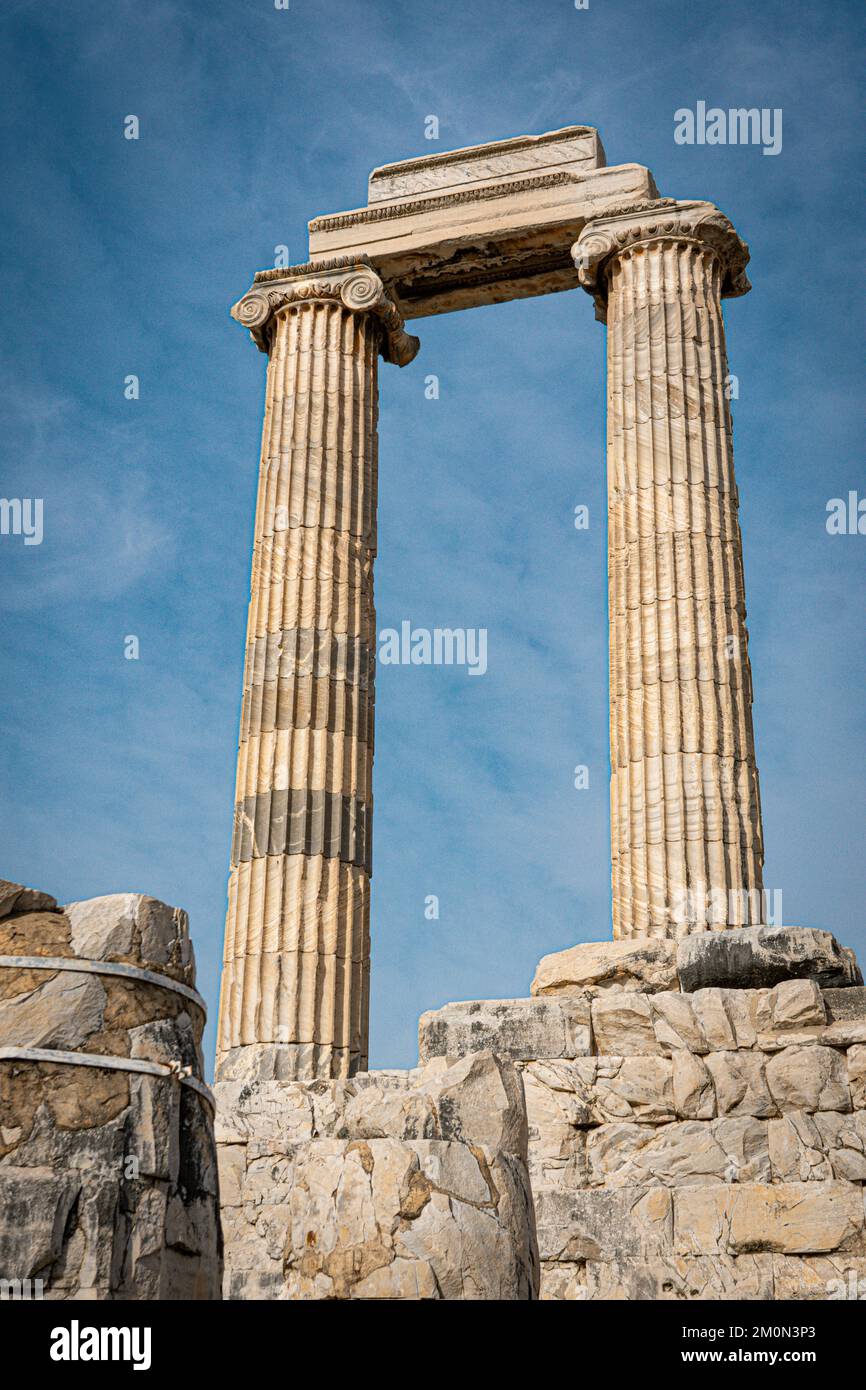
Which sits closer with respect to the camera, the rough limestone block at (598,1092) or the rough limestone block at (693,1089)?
the rough limestone block at (693,1089)

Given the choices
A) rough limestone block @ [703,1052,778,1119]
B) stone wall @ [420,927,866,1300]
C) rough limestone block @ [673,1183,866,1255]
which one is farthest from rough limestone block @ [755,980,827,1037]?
rough limestone block @ [673,1183,866,1255]

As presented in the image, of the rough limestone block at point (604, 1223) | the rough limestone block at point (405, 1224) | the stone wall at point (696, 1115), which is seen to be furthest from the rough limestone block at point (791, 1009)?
the rough limestone block at point (405, 1224)

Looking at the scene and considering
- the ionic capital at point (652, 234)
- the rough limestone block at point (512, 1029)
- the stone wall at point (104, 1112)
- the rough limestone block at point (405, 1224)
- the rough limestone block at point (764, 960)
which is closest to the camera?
the stone wall at point (104, 1112)

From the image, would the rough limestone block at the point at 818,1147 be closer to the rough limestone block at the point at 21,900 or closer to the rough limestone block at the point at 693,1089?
the rough limestone block at the point at 693,1089

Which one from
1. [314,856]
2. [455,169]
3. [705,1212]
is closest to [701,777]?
[314,856]

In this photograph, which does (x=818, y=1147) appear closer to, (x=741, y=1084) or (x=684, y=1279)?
(x=741, y=1084)

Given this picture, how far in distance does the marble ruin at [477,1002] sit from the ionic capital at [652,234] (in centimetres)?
4

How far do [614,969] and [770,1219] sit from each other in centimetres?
326

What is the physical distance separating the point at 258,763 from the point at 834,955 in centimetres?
792

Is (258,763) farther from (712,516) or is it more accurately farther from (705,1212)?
(705,1212)

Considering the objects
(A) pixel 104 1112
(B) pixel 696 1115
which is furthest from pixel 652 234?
(A) pixel 104 1112

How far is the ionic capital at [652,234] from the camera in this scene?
19.5m

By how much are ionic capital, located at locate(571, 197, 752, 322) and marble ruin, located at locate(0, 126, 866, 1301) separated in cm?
4

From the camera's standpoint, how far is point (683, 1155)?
12.1 metres
